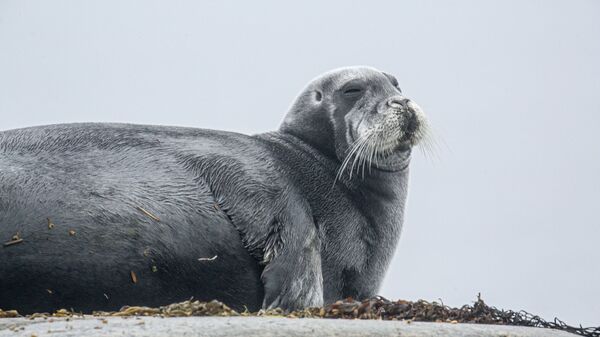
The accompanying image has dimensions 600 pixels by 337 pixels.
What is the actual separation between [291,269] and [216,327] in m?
2.84

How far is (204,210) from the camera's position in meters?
7.82

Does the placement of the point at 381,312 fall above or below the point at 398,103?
below

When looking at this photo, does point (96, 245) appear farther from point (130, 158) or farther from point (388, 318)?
point (388, 318)

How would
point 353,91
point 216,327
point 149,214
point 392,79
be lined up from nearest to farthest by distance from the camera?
point 216,327 → point 149,214 → point 353,91 → point 392,79

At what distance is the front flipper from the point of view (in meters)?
7.64

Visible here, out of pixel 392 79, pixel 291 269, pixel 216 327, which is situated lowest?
pixel 216 327

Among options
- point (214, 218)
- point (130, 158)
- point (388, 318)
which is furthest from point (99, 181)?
point (388, 318)

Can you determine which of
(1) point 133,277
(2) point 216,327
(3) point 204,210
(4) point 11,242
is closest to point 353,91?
(3) point 204,210

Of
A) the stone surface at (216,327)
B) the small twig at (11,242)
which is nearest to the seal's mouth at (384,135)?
the small twig at (11,242)

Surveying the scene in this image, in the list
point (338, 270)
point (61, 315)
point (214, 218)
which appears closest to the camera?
point (61, 315)

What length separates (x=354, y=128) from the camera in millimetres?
9234

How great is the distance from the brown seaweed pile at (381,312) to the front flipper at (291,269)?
70 centimetres

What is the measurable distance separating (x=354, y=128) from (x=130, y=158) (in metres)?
2.30

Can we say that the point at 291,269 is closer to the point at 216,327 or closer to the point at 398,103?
the point at 398,103
